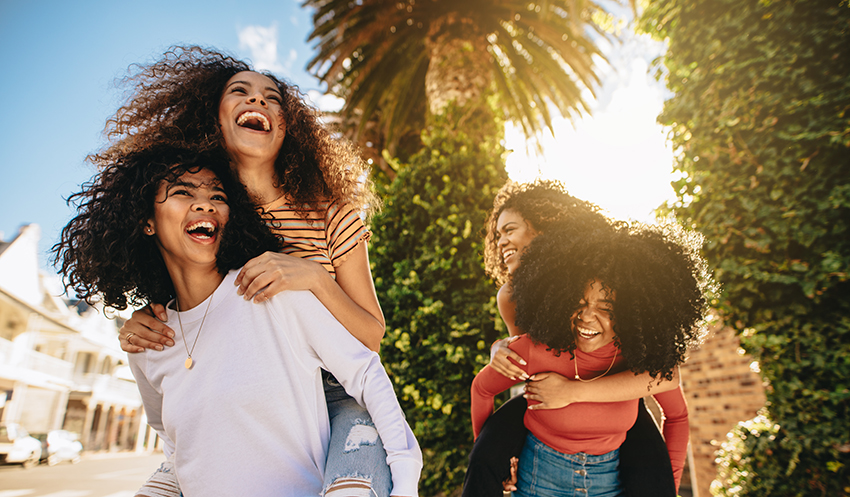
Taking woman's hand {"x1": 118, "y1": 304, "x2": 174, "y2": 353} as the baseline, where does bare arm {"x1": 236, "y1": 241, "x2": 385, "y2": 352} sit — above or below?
above

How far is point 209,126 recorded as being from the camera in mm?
2111

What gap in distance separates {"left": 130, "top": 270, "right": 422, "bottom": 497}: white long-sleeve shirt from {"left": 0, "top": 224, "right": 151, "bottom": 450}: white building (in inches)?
821

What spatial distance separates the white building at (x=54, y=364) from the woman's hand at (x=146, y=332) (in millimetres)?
20418

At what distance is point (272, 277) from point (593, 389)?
1.47 m

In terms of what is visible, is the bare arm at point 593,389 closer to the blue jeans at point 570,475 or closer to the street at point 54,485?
the blue jeans at point 570,475

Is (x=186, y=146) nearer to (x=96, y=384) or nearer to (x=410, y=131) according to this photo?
(x=410, y=131)

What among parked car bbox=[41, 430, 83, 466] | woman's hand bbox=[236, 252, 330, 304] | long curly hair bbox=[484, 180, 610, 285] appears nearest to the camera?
woman's hand bbox=[236, 252, 330, 304]

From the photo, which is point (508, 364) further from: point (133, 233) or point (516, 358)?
point (133, 233)

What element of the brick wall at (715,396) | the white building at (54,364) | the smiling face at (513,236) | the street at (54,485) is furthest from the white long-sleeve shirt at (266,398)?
the white building at (54,364)

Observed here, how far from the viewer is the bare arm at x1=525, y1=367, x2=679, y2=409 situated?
204 centimetres

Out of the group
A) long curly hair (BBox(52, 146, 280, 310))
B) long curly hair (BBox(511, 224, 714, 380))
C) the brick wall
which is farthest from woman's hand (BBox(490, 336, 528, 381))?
the brick wall

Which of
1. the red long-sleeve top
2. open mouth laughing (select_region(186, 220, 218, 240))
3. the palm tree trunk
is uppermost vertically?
the palm tree trunk

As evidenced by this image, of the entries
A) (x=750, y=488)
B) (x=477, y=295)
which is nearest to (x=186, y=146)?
(x=477, y=295)

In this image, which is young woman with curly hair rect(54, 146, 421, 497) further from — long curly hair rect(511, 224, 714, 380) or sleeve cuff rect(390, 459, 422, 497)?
long curly hair rect(511, 224, 714, 380)
